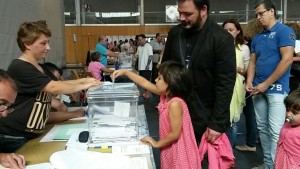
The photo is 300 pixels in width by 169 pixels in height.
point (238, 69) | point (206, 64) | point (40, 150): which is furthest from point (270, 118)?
point (40, 150)

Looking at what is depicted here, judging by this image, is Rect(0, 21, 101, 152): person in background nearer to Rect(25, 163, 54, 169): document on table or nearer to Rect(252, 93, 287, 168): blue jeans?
Rect(25, 163, 54, 169): document on table

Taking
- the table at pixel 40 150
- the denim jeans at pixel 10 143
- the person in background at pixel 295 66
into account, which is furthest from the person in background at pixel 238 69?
the denim jeans at pixel 10 143

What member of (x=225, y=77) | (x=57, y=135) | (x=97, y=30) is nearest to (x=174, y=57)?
(x=225, y=77)

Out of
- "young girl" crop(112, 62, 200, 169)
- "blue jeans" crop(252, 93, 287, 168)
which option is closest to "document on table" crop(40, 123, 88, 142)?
"young girl" crop(112, 62, 200, 169)

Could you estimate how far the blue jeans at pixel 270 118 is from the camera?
93.5 inches

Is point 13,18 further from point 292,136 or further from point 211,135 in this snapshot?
point 292,136

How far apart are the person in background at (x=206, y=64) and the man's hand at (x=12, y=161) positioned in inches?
36.6

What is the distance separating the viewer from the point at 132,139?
5.84 ft

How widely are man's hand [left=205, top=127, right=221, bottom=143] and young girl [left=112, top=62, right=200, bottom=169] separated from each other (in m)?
0.08

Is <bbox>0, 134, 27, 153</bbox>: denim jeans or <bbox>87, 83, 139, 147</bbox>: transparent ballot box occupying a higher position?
<bbox>87, 83, 139, 147</bbox>: transparent ballot box

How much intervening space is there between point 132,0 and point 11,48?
43.2 feet

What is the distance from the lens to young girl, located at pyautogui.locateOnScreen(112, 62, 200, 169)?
166cm

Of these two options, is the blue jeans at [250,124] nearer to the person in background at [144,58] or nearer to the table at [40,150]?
the table at [40,150]

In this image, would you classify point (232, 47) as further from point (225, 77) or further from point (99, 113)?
point (99, 113)
